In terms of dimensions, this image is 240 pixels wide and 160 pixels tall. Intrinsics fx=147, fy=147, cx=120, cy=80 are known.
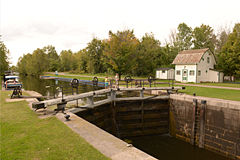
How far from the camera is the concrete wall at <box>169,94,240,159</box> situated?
1049 centimetres

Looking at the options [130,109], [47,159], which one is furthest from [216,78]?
[47,159]

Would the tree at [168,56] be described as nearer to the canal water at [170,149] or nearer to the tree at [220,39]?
the tree at [220,39]

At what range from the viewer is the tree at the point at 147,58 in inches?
1951

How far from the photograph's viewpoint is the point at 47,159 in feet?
16.1

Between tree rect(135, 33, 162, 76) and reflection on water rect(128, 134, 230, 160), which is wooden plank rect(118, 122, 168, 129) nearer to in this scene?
reflection on water rect(128, 134, 230, 160)

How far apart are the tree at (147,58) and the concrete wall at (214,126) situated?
35194 mm

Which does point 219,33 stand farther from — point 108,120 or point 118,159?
point 118,159

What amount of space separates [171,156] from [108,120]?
599 cm

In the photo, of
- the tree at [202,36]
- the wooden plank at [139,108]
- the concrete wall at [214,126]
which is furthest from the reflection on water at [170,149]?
the tree at [202,36]

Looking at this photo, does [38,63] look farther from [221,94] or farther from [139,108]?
[221,94]

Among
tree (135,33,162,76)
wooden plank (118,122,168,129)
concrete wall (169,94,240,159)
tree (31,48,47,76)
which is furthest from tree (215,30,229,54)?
tree (31,48,47,76)

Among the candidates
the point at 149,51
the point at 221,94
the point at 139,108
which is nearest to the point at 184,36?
the point at 149,51

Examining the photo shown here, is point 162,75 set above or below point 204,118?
above

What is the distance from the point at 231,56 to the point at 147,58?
77.5 ft
